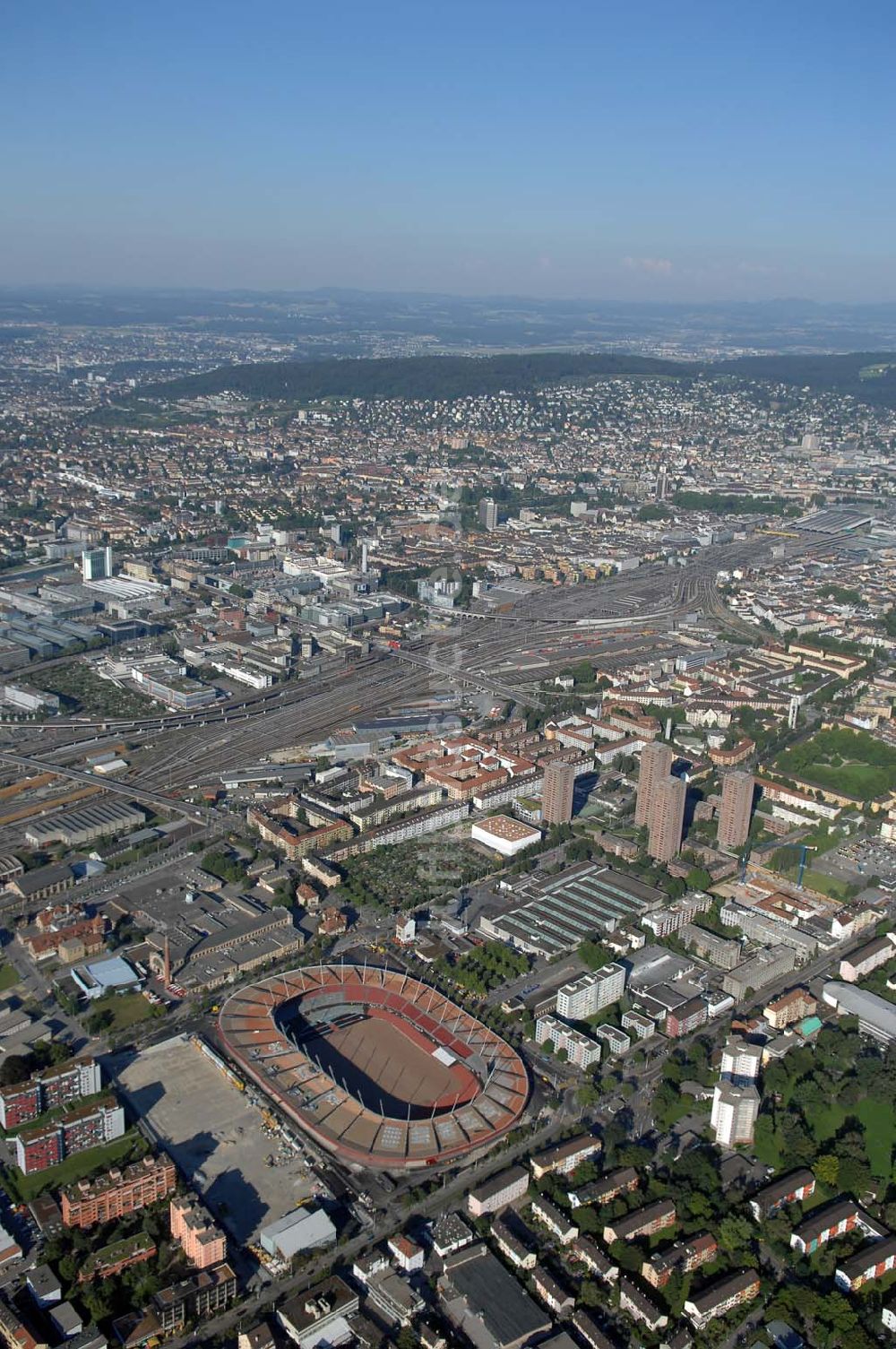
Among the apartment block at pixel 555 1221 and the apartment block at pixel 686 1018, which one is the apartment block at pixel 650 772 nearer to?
the apartment block at pixel 686 1018

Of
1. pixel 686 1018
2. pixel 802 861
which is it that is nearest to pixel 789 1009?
pixel 686 1018

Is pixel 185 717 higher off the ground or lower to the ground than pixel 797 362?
lower

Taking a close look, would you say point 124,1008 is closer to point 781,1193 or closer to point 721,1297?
point 721,1297

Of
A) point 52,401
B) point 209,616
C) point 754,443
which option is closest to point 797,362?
point 754,443

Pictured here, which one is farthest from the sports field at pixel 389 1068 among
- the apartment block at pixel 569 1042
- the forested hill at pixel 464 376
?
the forested hill at pixel 464 376

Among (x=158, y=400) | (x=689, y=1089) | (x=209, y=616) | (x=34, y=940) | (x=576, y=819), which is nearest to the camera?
(x=689, y=1089)

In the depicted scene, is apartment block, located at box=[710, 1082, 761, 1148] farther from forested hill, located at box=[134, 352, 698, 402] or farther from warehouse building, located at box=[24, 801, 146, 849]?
forested hill, located at box=[134, 352, 698, 402]

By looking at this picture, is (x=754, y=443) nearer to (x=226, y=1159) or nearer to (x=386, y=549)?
(x=386, y=549)
